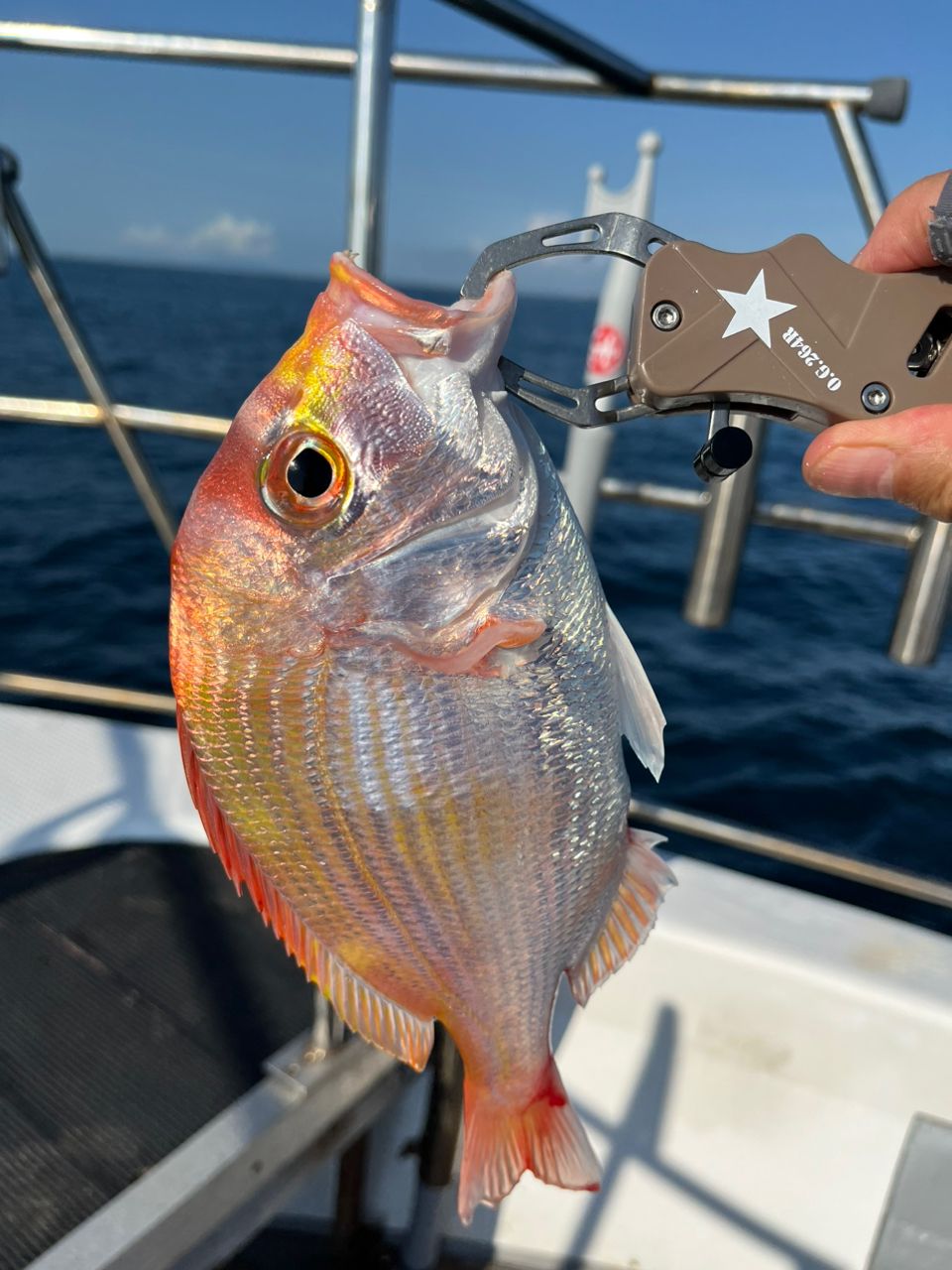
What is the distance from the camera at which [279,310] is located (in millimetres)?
55094

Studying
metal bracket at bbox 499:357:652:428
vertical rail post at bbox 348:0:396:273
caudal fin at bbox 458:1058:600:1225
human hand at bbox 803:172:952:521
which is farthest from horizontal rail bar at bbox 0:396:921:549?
caudal fin at bbox 458:1058:600:1225

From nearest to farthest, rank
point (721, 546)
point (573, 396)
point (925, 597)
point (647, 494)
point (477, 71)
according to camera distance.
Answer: point (573, 396) → point (477, 71) → point (925, 597) → point (721, 546) → point (647, 494)

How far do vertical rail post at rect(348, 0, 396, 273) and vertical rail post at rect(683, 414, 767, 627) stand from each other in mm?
1002

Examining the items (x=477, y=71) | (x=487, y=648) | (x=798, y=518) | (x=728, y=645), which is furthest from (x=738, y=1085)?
(x=728, y=645)

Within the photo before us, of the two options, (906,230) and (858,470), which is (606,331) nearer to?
(906,230)

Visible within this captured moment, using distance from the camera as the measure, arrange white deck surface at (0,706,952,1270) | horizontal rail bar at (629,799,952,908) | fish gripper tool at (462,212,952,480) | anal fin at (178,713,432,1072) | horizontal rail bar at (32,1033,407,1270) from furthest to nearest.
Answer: horizontal rail bar at (629,799,952,908), white deck surface at (0,706,952,1270), horizontal rail bar at (32,1033,407,1270), anal fin at (178,713,432,1072), fish gripper tool at (462,212,952,480)

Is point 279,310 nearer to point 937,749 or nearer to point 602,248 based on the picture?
point 937,749

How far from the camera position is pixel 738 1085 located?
81.1 inches

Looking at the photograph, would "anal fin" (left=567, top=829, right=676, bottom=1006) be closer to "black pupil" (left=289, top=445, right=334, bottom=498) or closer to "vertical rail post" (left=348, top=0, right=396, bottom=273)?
"black pupil" (left=289, top=445, right=334, bottom=498)

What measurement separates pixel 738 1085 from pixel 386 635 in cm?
159

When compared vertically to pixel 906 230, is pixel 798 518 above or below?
below

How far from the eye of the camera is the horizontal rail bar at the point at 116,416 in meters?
2.32

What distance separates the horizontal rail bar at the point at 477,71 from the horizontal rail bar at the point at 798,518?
2.54 ft

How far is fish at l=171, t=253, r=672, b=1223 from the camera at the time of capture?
3.12 feet
